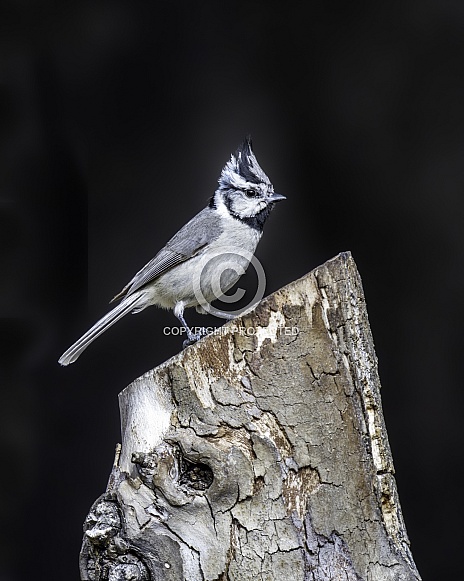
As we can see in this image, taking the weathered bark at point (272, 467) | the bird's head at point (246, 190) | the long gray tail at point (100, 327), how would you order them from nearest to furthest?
the weathered bark at point (272, 467), the long gray tail at point (100, 327), the bird's head at point (246, 190)

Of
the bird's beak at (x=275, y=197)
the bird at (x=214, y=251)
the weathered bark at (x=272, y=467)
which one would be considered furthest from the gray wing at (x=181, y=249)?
the weathered bark at (x=272, y=467)

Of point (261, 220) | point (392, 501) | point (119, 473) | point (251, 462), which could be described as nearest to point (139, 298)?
point (261, 220)

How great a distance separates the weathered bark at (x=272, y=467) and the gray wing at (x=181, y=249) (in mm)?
881

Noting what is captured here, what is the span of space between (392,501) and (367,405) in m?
0.21

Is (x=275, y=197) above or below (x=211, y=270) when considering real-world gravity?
above

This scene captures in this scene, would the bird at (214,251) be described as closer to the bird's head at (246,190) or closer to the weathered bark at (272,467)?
the bird's head at (246,190)

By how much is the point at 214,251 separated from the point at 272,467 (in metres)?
1.10

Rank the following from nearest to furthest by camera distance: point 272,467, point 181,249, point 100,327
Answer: point 272,467, point 100,327, point 181,249

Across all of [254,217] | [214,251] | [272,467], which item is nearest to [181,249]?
[214,251]

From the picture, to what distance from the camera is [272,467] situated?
1505 millimetres

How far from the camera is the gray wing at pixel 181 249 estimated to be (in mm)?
2453
